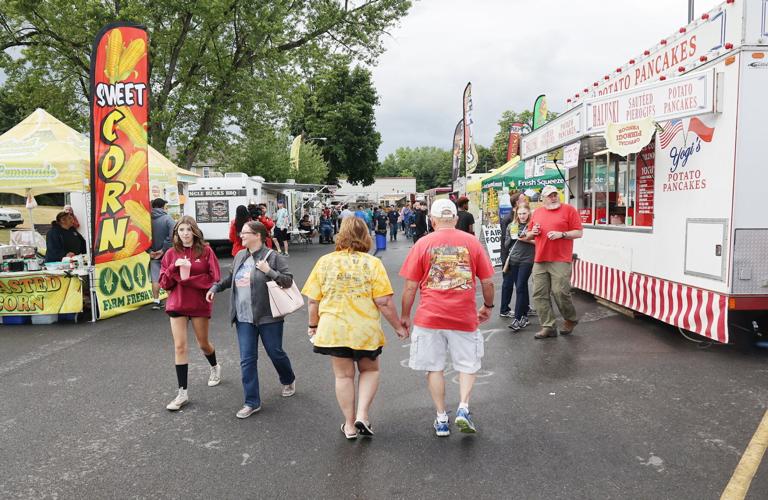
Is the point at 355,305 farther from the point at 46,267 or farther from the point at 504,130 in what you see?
the point at 504,130

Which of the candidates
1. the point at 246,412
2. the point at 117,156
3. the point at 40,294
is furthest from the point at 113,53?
the point at 246,412

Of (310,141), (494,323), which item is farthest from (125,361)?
(310,141)

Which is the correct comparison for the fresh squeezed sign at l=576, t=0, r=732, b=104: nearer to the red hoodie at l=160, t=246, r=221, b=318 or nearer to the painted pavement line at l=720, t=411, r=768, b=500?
the painted pavement line at l=720, t=411, r=768, b=500

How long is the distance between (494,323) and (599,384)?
9.42 feet

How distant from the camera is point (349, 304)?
3.91 m

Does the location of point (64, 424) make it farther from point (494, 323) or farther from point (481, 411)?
point (494, 323)

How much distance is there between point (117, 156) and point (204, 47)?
1301 centimetres

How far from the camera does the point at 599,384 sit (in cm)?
529

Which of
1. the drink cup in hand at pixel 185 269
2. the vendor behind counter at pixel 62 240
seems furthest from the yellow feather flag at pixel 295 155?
the drink cup in hand at pixel 185 269

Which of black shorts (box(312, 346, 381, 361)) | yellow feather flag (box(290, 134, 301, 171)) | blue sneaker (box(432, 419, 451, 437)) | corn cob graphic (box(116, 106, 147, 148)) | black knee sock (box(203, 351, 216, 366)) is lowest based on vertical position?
blue sneaker (box(432, 419, 451, 437))

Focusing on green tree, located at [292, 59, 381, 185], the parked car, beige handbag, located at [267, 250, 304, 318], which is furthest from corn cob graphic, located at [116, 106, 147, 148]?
green tree, located at [292, 59, 381, 185]

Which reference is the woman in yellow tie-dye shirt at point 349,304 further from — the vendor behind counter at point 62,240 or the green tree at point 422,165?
Result: the green tree at point 422,165

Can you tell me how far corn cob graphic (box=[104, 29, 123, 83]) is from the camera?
871 centimetres

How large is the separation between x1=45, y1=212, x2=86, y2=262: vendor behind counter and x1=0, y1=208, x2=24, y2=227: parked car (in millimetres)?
12547
